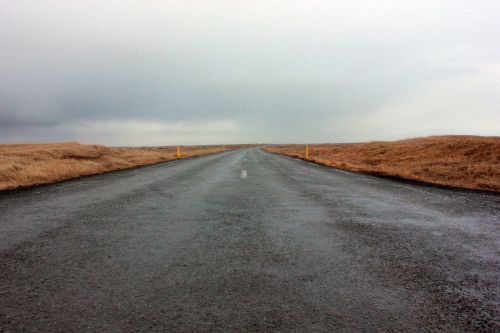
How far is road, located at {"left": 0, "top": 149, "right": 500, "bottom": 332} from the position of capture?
232 cm

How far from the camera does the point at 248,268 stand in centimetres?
327

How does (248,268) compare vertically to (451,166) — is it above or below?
below

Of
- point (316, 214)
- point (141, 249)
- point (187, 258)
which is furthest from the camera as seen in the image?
point (316, 214)

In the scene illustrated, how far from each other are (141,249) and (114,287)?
107 cm

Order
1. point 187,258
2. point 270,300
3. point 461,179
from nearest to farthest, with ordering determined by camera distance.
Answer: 1. point 270,300
2. point 187,258
3. point 461,179

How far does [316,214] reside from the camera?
236 inches

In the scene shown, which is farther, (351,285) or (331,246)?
(331,246)

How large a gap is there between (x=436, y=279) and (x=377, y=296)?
2.86 ft

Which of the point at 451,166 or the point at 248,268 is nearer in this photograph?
the point at 248,268

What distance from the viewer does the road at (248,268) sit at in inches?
91.4

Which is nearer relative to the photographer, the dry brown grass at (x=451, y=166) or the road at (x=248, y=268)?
the road at (x=248, y=268)

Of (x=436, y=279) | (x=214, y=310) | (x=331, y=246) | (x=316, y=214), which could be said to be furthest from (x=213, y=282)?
(x=316, y=214)

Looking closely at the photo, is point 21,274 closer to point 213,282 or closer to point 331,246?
point 213,282

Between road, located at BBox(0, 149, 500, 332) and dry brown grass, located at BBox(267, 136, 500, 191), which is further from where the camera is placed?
dry brown grass, located at BBox(267, 136, 500, 191)
